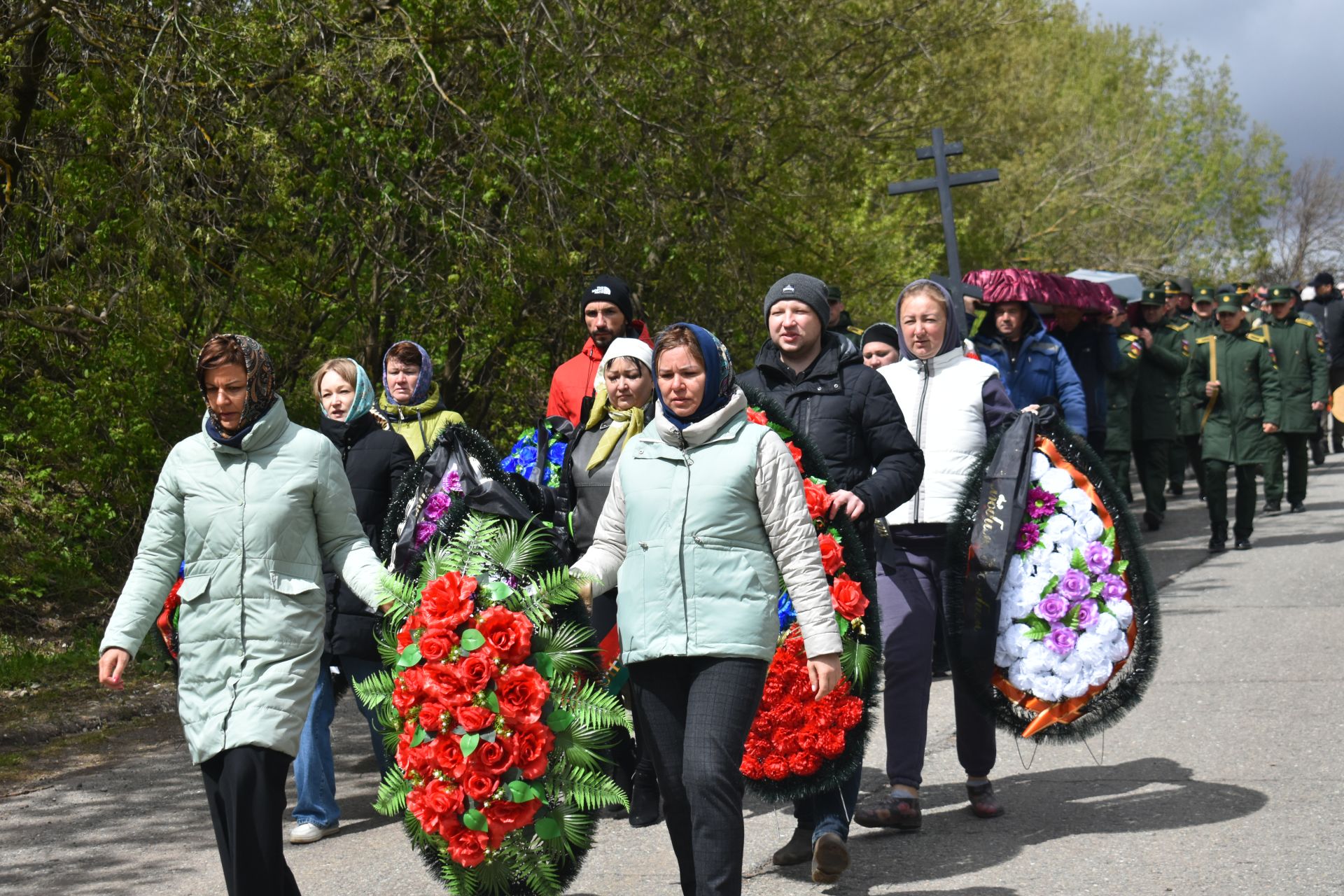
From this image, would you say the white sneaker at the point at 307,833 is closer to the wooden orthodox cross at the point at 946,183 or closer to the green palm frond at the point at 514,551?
the green palm frond at the point at 514,551

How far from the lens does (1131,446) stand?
15.4 meters

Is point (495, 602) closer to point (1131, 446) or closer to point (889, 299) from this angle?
point (1131, 446)

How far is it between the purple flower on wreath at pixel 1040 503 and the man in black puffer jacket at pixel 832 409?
729mm

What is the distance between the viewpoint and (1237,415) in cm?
1430

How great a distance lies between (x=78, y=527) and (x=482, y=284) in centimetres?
303

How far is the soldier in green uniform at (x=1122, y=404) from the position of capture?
14.8 metres

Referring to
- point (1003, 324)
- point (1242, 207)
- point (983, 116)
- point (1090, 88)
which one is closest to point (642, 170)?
point (1003, 324)

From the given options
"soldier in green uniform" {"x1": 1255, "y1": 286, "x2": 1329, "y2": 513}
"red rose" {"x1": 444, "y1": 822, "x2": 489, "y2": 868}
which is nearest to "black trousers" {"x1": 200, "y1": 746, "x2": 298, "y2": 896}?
"red rose" {"x1": 444, "y1": 822, "x2": 489, "y2": 868}

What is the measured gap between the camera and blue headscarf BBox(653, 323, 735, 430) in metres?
4.56

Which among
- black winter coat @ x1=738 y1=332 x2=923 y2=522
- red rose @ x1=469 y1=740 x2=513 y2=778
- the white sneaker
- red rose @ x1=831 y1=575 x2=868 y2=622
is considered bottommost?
the white sneaker

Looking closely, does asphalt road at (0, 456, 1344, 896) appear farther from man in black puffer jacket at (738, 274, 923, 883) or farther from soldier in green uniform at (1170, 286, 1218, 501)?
soldier in green uniform at (1170, 286, 1218, 501)

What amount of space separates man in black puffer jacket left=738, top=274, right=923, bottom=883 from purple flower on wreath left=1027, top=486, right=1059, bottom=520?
73cm

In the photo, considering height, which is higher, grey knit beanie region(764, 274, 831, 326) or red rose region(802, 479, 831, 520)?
grey knit beanie region(764, 274, 831, 326)

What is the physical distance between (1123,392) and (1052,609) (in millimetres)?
9436
